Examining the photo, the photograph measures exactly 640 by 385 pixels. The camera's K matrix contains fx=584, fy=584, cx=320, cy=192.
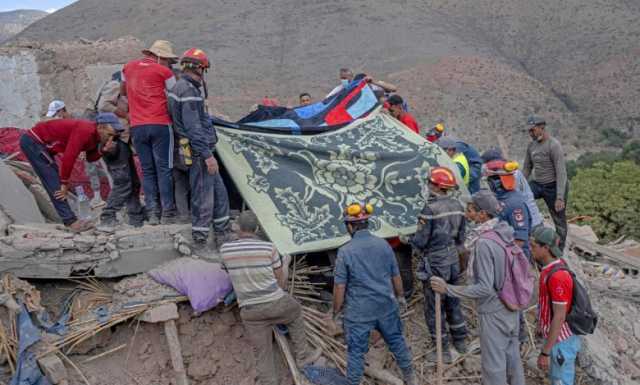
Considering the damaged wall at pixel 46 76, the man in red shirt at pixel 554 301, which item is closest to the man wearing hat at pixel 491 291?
the man in red shirt at pixel 554 301

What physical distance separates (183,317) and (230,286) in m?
0.57

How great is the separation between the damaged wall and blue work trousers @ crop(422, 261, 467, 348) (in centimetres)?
724

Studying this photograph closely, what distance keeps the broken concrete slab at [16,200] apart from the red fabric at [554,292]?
5.33 m

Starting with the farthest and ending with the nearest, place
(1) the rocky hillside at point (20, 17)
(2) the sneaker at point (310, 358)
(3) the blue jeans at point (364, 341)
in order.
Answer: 1. (1) the rocky hillside at point (20, 17)
2. (2) the sneaker at point (310, 358)
3. (3) the blue jeans at point (364, 341)

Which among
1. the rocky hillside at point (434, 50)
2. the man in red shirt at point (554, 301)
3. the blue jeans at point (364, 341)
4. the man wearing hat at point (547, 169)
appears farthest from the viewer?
the rocky hillside at point (434, 50)

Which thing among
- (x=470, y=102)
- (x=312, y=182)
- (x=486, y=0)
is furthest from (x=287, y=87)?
(x=312, y=182)

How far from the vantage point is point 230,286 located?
554 cm

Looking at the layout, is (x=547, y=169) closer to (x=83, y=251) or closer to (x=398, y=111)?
(x=398, y=111)

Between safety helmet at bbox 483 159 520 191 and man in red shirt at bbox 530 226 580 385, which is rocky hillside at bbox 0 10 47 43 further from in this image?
man in red shirt at bbox 530 226 580 385

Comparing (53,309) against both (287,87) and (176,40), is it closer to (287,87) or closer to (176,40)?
(287,87)

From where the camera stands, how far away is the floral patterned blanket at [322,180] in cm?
619

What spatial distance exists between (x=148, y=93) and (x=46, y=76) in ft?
20.3

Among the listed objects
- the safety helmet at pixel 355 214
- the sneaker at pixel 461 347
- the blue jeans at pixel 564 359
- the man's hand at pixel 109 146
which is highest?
the man's hand at pixel 109 146

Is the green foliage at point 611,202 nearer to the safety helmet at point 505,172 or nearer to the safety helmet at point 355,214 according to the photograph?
the safety helmet at point 505,172
